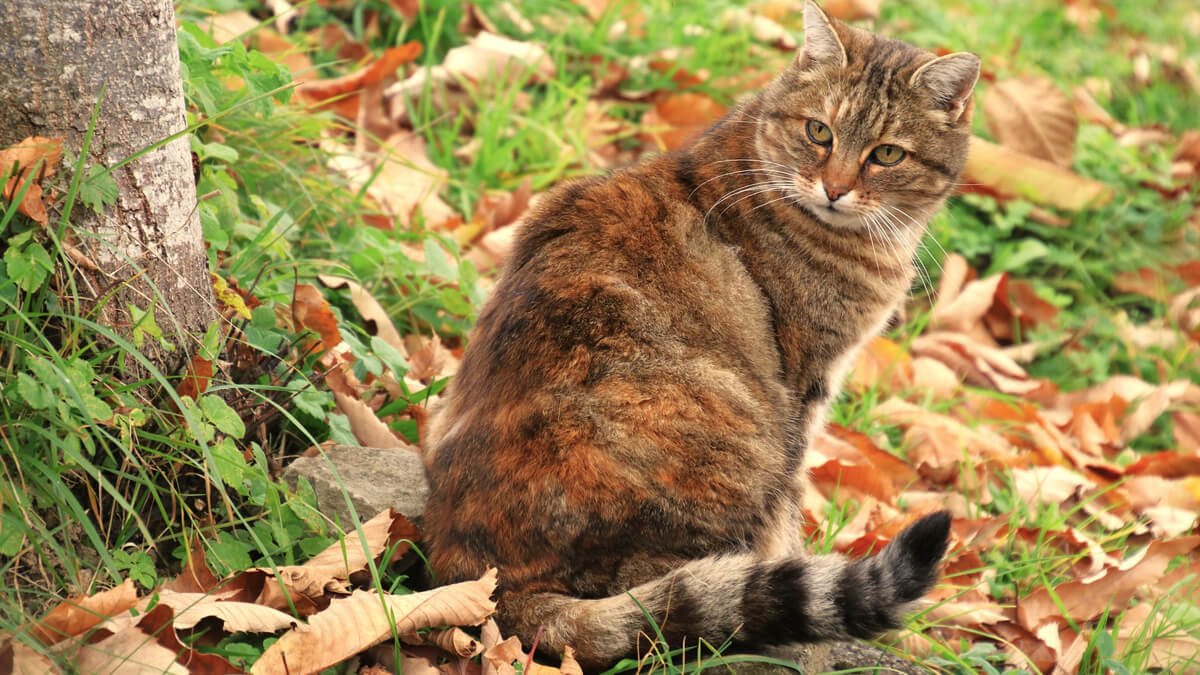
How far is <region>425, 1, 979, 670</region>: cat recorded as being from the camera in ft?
7.34

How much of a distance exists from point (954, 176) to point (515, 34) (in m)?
2.30

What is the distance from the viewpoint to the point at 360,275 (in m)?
3.30

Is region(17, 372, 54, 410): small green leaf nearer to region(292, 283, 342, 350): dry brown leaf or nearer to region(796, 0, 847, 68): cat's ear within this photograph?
region(292, 283, 342, 350): dry brown leaf

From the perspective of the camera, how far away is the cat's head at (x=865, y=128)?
2959 mm

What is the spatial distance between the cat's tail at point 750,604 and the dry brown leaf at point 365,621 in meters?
0.09

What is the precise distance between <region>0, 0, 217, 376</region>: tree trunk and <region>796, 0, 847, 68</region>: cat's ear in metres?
1.67

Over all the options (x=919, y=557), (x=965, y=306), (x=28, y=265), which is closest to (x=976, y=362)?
(x=965, y=306)

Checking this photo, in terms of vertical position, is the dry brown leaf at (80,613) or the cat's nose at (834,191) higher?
the cat's nose at (834,191)

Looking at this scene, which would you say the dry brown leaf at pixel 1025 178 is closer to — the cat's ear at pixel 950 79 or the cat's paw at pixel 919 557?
the cat's ear at pixel 950 79

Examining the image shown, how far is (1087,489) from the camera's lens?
142 inches

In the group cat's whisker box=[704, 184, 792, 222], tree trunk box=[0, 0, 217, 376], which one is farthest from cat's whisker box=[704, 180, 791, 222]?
tree trunk box=[0, 0, 217, 376]

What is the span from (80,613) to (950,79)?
239 centimetres

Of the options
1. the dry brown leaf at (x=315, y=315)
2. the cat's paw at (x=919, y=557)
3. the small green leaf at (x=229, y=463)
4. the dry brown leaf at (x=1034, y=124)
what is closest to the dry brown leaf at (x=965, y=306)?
the dry brown leaf at (x=1034, y=124)

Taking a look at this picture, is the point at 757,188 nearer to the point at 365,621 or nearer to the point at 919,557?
the point at 919,557
